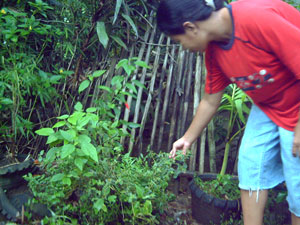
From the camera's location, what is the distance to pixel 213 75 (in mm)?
1835

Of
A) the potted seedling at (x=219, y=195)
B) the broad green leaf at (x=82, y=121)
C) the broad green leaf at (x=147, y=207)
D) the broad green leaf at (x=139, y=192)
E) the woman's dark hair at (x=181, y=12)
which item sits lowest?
the potted seedling at (x=219, y=195)

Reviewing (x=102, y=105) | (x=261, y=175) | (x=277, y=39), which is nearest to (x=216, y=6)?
(x=277, y=39)

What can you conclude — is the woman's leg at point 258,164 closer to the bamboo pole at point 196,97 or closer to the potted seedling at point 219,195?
the potted seedling at point 219,195

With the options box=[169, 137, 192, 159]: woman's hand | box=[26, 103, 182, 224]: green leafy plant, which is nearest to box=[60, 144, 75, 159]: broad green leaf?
box=[26, 103, 182, 224]: green leafy plant

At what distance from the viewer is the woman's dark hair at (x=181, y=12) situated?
1438mm

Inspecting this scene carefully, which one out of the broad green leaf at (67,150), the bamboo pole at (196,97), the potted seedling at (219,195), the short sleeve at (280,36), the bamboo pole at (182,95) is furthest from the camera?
the bamboo pole at (182,95)

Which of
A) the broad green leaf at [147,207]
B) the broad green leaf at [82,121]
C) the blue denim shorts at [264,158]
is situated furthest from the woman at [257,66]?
the broad green leaf at [82,121]

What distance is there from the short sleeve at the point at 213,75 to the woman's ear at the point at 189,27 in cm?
20

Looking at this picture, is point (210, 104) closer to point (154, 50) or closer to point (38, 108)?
point (154, 50)

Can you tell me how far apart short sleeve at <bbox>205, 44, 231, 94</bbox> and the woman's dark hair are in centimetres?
25

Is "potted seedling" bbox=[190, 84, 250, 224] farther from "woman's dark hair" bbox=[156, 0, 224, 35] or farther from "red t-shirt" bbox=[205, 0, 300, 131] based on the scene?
"woman's dark hair" bbox=[156, 0, 224, 35]

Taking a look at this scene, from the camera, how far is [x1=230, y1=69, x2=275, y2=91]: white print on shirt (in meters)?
1.54

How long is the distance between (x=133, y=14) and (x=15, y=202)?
75.6 inches

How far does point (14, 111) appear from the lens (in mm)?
2385
